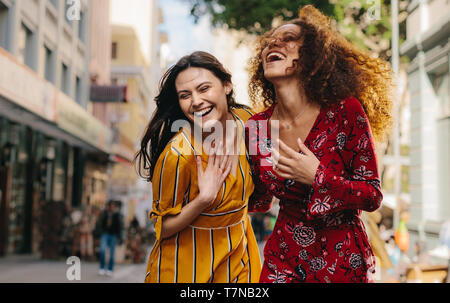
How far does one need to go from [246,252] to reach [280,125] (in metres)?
0.63

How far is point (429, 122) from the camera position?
12523mm

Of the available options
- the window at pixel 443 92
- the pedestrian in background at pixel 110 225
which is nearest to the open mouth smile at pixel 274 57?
the window at pixel 443 92

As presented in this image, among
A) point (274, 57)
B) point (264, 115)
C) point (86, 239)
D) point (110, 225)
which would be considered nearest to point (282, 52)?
point (274, 57)

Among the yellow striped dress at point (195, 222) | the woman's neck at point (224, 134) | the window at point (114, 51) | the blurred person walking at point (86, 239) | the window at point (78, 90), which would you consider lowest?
the blurred person walking at point (86, 239)

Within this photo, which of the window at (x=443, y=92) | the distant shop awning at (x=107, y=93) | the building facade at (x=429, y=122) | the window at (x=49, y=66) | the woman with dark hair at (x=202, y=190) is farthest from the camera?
the distant shop awning at (x=107, y=93)

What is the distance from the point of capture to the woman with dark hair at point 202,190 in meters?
2.40

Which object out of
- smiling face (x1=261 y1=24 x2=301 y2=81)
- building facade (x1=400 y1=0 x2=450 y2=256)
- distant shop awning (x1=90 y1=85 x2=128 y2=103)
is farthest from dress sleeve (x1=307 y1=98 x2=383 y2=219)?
distant shop awning (x1=90 y1=85 x2=128 y2=103)

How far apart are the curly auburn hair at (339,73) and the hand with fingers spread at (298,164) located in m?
0.25

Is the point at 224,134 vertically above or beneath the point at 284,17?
beneath

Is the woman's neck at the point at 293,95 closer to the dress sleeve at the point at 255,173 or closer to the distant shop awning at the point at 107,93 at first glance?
the dress sleeve at the point at 255,173

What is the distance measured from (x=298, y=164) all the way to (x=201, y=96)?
22.9 inches

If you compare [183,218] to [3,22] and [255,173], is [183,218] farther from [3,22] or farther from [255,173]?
[3,22]
